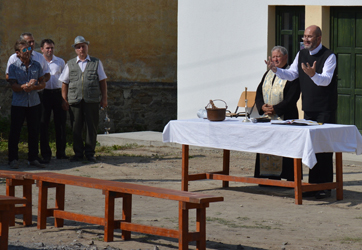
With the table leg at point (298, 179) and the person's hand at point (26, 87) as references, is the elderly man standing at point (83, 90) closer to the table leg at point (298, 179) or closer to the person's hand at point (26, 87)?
the person's hand at point (26, 87)

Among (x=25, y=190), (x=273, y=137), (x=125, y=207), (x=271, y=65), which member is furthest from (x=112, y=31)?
(x=125, y=207)

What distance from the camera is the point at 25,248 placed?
5.00 metres

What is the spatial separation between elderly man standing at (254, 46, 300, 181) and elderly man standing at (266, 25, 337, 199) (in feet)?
0.77

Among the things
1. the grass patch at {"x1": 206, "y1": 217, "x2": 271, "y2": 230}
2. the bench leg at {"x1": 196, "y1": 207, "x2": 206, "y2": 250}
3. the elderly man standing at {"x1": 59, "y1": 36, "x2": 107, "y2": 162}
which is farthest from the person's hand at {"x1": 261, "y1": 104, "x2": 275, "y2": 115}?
the elderly man standing at {"x1": 59, "y1": 36, "x2": 107, "y2": 162}

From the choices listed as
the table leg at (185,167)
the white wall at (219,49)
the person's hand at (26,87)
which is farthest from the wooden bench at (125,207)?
the white wall at (219,49)

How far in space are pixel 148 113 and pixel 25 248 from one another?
11.4m

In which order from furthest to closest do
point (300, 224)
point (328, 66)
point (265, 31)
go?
point (265, 31), point (328, 66), point (300, 224)

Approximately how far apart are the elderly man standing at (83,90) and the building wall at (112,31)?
5080 mm

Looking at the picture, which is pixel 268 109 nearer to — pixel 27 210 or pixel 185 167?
pixel 185 167

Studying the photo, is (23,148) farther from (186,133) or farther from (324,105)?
(324,105)

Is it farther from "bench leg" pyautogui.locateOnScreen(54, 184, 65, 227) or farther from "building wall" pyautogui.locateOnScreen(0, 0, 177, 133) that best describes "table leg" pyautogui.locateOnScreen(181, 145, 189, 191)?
"building wall" pyautogui.locateOnScreen(0, 0, 177, 133)

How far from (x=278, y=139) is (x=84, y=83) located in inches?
156

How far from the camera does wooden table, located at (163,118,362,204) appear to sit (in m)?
6.57

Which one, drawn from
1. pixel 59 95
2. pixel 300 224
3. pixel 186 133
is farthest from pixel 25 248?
pixel 59 95
